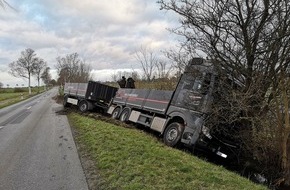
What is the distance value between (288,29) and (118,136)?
6.29 meters

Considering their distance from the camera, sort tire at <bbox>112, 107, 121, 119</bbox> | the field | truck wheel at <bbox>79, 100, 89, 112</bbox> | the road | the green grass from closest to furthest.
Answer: the green grass, the road, tire at <bbox>112, 107, 121, 119</bbox>, truck wheel at <bbox>79, 100, 89, 112</bbox>, the field

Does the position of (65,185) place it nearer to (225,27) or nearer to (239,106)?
(239,106)

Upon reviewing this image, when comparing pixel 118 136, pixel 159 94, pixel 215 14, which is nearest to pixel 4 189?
pixel 118 136

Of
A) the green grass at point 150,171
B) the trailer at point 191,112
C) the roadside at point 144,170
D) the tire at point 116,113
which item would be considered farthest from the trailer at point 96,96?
the green grass at point 150,171

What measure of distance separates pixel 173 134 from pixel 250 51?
378 centimetres

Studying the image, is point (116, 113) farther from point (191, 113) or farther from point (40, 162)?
point (40, 162)

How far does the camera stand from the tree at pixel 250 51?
8844 mm

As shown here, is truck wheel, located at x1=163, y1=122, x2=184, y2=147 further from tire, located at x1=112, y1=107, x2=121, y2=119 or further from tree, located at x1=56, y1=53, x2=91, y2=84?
tree, located at x1=56, y1=53, x2=91, y2=84

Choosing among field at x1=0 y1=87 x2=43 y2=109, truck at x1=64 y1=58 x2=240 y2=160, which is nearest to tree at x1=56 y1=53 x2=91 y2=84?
field at x1=0 y1=87 x2=43 y2=109

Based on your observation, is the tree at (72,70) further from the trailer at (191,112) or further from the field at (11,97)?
the trailer at (191,112)

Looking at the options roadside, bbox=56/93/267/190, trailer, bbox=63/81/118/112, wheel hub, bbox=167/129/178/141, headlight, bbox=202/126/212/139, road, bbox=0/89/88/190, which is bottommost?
road, bbox=0/89/88/190

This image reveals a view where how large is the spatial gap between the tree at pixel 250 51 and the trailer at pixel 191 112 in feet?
1.78

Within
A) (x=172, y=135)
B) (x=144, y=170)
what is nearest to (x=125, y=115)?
(x=172, y=135)

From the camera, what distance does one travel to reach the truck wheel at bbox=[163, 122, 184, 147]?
438 inches
